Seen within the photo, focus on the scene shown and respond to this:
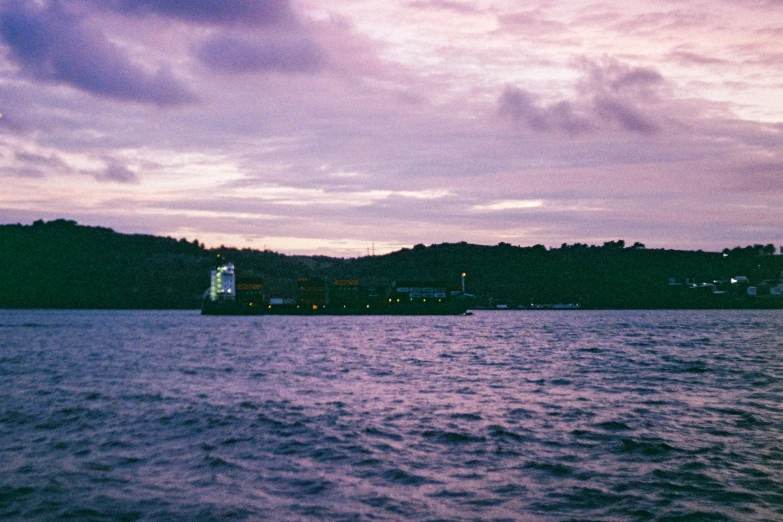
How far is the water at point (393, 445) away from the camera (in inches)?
570

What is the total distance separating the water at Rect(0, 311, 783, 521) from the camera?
1447 cm

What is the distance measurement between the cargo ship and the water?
134m

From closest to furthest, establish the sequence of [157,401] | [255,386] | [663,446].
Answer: [663,446], [157,401], [255,386]

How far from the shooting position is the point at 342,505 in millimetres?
14367

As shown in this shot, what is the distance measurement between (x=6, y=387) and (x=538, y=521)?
3347 cm

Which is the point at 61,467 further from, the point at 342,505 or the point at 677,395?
the point at 677,395

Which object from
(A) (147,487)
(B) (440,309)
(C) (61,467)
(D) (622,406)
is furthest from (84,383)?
(B) (440,309)

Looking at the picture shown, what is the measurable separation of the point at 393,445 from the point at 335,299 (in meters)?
162

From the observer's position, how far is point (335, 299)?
182 m

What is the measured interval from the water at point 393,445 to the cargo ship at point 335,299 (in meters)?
134

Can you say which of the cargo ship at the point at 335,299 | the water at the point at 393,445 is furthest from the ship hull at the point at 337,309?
the water at the point at 393,445

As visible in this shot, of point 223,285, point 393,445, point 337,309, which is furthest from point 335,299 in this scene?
point 393,445

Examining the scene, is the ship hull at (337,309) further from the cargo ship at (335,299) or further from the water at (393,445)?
the water at (393,445)

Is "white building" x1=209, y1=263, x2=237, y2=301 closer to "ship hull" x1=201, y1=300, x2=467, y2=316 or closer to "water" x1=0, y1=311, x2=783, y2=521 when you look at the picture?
"ship hull" x1=201, y1=300, x2=467, y2=316
